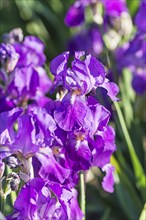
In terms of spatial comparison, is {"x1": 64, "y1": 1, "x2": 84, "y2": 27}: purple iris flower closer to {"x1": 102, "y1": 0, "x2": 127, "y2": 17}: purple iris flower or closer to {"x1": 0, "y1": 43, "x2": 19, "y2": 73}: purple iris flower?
{"x1": 102, "y1": 0, "x2": 127, "y2": 17}: purple iris flower

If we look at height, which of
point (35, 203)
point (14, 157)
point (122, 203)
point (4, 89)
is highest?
point (4, 89)

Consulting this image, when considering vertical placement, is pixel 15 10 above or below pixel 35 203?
above

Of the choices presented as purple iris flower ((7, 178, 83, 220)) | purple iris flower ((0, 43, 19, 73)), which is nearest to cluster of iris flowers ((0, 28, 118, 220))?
purple iris flower ((7, 178, 83, 220))

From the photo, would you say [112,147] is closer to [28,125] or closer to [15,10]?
[28,125]

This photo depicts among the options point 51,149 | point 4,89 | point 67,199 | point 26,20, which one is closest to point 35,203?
point 67,199

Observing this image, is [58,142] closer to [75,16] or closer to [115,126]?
[115,126]

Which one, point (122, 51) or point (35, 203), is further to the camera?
point (122, 51)

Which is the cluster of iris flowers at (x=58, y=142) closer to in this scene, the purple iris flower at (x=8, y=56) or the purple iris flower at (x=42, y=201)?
the purple iris flower at (x=42, y=201)

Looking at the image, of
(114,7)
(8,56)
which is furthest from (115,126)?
(8,56)

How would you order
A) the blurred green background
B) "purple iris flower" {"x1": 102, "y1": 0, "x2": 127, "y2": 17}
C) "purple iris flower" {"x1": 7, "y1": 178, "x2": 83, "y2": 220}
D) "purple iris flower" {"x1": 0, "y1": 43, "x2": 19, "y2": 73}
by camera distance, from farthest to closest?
"purple iris flower" {"x1": 102, "y1": 0, "x2": 127, "y2": 17}, the blurred green background, "purple iris flower" {"x1": 0, "y1": 43, "x2": 19, "y2": 73}, "purple iris flower" {"x1": 7, "y1": 178, "x2": 83, "y2": 220}
